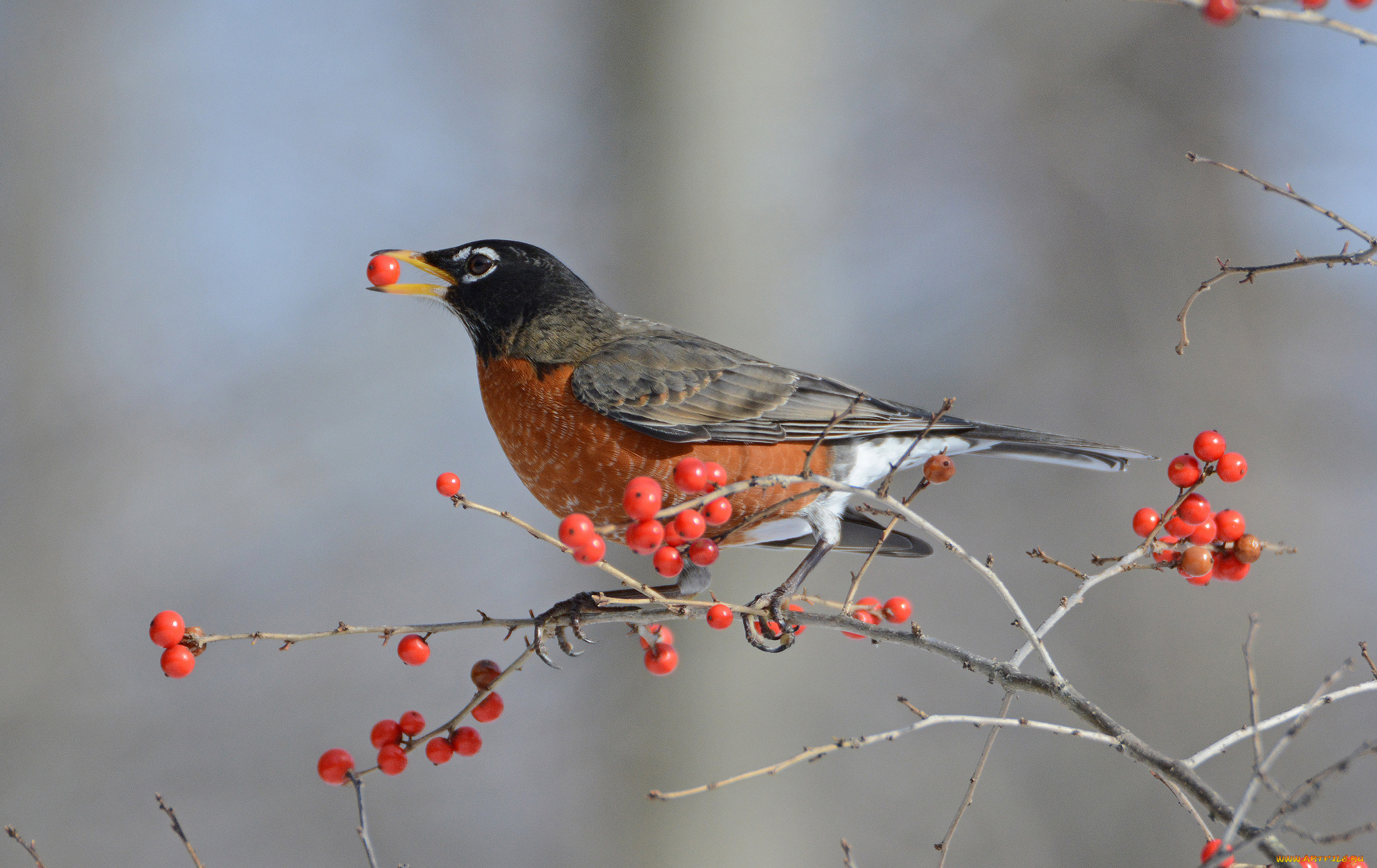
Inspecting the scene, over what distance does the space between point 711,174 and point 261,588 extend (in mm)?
3737

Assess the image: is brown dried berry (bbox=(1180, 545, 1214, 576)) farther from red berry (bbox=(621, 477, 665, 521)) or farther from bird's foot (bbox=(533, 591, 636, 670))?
bird's foot (bbox=(533, 591, 636, 670))

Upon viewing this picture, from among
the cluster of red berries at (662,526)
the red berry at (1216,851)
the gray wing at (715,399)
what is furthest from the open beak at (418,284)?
the red berry at (1216,851)

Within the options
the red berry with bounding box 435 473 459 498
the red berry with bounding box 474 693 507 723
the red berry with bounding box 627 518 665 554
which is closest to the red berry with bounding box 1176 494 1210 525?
the red berry with bounding box 627 518 665 554

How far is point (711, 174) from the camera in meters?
5.21

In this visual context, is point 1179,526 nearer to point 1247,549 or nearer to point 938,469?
point 1247,549

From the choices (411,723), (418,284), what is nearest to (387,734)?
(411,723)

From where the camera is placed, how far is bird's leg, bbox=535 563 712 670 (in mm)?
1871

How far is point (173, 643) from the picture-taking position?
62.2 inches

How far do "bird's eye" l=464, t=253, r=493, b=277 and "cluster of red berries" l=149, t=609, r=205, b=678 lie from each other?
1068mm

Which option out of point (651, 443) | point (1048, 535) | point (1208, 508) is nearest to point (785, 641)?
point (651, 443)

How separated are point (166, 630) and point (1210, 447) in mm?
1823

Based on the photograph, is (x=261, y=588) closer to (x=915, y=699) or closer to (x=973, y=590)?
(x=915, y=699)

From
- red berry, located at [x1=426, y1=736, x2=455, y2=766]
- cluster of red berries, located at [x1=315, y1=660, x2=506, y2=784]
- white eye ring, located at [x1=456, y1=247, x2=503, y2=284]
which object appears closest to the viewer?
cluster of red berries, located at [x1=315, y1=660, x2=506, y2=784]

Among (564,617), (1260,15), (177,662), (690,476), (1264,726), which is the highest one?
(1260,15)
